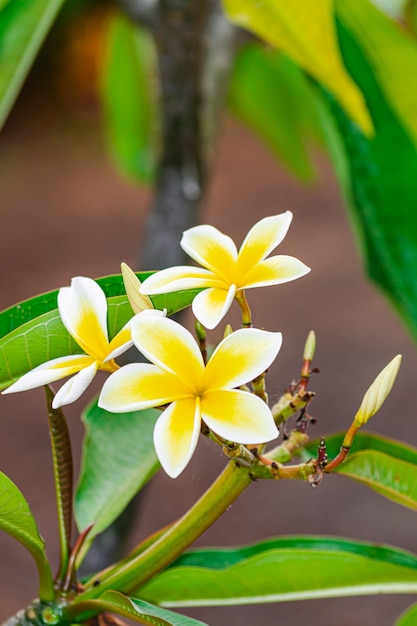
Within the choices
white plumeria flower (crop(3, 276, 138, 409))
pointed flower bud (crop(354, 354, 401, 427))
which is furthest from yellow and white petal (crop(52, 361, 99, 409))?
pointed flower bud (crop(354, 354, 401, 427))

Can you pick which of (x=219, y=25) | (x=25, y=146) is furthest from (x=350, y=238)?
(x=219, y=25)

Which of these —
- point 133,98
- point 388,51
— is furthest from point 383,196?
point 133,98

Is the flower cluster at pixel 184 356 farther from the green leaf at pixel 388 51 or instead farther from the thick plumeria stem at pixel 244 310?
the green leaf at pixel 388 51

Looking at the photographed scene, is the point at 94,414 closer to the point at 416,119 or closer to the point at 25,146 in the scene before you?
the point at 416,119

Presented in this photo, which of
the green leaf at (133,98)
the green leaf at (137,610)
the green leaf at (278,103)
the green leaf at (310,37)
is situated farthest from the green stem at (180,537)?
the green leaf at (133,98)

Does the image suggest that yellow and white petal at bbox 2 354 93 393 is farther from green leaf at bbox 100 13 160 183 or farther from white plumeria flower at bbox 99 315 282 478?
green leaf at bbox 100 13 160 183

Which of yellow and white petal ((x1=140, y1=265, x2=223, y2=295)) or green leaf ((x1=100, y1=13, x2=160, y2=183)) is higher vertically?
green leaf ((x1=100, y1=13, x2=160, y2=183))

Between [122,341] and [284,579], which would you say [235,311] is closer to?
[284,579]
